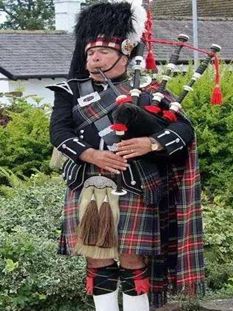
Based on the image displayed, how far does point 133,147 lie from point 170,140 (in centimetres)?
Result: 18

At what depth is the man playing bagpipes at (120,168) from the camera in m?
3.72

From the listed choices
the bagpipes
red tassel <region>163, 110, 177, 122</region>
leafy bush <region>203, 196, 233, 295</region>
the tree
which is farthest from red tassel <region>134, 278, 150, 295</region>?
the tree

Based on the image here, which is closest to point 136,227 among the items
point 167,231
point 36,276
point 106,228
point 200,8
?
point 106,228

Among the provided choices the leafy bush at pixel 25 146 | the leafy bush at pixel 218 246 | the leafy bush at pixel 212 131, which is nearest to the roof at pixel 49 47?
the leafy bush at pixel 25 146

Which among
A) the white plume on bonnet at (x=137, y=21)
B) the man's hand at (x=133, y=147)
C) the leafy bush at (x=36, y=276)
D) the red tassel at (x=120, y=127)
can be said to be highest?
the white plume on bonnet at (x=137, y=21)

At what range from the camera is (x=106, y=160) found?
366cm

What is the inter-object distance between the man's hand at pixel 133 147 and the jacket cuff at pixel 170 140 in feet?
0.20

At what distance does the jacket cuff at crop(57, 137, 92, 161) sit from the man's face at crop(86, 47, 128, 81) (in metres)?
0.32

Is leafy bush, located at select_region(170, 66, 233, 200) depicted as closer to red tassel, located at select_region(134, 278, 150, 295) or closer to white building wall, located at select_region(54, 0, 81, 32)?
red tassel, located at select_region(134, 278, 150, 295)


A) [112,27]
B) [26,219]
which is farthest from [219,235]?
[112,27]

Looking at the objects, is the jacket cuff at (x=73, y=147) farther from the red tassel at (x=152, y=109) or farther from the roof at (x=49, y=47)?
the roof at (x=49, y=47)

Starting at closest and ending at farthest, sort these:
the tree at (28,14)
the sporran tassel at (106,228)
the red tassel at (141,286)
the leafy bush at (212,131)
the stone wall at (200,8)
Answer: the sporran tassel at (106,228)
the red tassel at (141,286)
the leafy bush at (212,131)
the stone wall at (200,8)
the tree at (28,14)

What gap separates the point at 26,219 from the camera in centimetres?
581

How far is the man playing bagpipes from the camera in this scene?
372 centimetres
